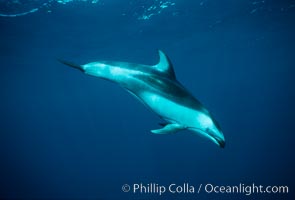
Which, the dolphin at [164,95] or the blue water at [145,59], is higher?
the blue water at [145,59]

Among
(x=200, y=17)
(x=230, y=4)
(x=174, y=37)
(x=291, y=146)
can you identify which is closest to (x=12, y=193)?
(x=174, y=37)

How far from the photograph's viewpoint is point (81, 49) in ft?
90.5

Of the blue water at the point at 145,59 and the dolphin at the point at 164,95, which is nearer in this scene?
the dolphin at the point at 164,95

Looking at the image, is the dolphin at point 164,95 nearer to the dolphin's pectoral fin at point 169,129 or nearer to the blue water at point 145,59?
the dolphin's pectoral fin at point 169,129

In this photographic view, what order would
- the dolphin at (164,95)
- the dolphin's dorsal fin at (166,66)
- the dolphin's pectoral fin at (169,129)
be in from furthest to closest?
the dolphin's dorsal fin at (166,66) → the dolphin at (164,95) → the dolphin's pectoral fin at (169,129)

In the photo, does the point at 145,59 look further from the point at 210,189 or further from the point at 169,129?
the point at 169,129

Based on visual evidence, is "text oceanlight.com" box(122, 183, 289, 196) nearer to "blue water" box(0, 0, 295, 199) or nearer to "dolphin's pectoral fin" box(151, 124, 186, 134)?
"blue water" box(0, 0, 295, 199)

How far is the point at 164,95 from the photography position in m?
4.53

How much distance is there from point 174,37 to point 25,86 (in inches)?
1272

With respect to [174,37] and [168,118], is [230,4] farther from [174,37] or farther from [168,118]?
[168,118]

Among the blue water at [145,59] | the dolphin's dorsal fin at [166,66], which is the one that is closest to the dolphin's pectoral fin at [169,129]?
the dolphin's dorsal fin at [166,66]

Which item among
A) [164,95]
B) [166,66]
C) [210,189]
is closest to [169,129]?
[164,95]

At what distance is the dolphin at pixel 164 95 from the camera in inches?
169

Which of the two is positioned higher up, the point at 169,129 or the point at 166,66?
the point at 166,66
